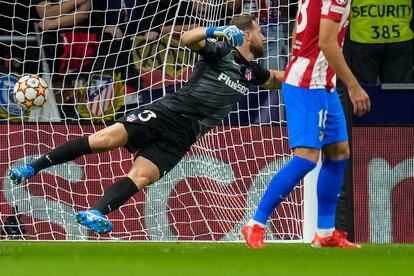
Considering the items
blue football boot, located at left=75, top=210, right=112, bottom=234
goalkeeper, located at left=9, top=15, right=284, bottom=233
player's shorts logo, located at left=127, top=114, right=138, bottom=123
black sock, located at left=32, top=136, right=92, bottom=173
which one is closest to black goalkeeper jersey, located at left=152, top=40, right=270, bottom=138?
goalkeeper, located at left=9, top=15, right=284, bottom=233

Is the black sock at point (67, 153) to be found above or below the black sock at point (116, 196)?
above

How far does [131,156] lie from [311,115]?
268cm

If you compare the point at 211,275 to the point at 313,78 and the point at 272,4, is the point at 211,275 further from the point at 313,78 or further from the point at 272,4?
the point at 272,4

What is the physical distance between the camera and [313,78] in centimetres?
764

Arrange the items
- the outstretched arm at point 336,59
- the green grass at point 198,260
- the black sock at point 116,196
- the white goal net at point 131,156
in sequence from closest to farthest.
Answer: the green grass at point 198,260
the outstretched arm at point 336,59
the black sock at point 116,196
the white goal net at point 131,156

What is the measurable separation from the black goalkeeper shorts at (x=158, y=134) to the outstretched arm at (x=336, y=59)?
1.60 metres

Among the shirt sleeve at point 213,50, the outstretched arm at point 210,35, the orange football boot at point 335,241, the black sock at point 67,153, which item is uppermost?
the outstretched arm at point 210,35

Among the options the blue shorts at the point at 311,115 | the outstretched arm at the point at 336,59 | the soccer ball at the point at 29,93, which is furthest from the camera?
the soccer ball at the point at 29,93

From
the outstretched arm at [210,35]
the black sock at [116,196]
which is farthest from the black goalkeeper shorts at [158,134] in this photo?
the outstretched arm at [210,35]

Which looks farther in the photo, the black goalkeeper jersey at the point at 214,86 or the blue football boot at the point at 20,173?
the black goalkeeper jersey at the point at 214,86

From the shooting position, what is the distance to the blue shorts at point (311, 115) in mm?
7605

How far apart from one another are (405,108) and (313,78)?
8.13ft

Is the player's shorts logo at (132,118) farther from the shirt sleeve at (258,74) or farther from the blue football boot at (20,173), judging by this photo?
the shirt sleeve at (258,74)

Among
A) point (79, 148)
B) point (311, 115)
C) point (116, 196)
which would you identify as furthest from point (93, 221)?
point (311, 115)
